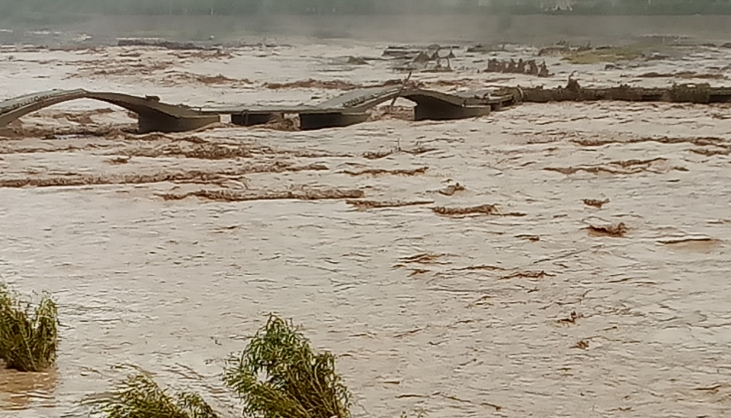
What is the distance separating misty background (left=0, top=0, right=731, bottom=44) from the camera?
97.2ft

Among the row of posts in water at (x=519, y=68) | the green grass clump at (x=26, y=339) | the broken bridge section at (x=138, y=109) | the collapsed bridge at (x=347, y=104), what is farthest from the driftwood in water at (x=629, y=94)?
the green grass clump at (x=26, y=339)

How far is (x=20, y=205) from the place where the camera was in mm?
7227

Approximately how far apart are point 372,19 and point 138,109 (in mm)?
24798

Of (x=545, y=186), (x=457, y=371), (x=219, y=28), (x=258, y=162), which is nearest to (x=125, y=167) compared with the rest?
(x=258, y=162)

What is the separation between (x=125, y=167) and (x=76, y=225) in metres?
1.98

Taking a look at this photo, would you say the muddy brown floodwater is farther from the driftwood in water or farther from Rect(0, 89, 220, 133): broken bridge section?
the driftwood in water

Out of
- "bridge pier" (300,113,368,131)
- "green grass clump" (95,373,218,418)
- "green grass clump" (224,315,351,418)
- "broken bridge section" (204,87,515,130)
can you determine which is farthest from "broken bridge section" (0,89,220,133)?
"green grass clump" (95,373,218,418)

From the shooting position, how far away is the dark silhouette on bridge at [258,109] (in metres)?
9.91

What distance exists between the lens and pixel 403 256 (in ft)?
19.9

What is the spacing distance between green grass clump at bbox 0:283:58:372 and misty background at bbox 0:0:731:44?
23947mm

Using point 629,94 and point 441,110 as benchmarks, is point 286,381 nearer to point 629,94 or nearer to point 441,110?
point 441,110

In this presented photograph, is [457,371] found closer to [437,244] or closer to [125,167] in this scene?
[437,244]

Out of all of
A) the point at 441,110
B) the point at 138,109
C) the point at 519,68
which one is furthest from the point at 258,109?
the point at 519,68

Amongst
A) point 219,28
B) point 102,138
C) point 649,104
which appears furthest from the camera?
point 219,28
